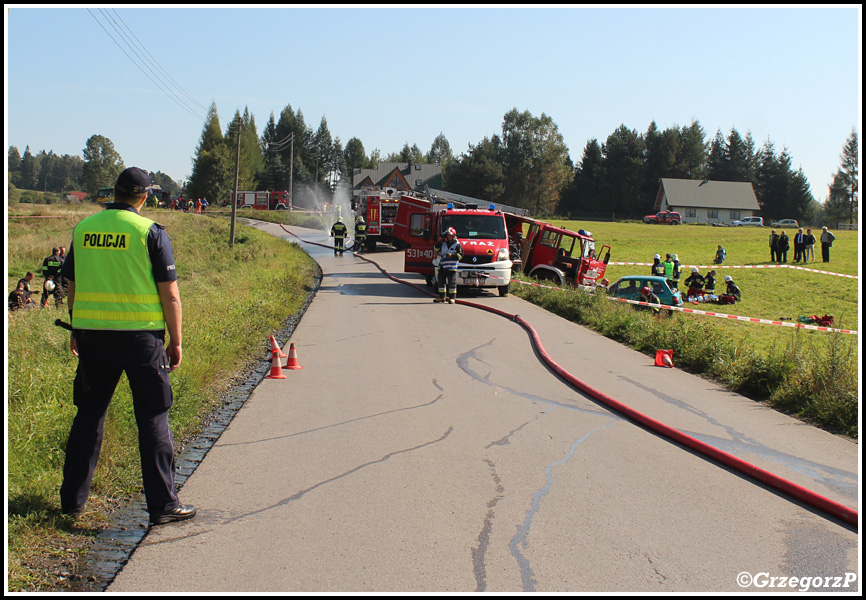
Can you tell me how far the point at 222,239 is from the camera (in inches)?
1670

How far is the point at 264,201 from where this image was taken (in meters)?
87.7

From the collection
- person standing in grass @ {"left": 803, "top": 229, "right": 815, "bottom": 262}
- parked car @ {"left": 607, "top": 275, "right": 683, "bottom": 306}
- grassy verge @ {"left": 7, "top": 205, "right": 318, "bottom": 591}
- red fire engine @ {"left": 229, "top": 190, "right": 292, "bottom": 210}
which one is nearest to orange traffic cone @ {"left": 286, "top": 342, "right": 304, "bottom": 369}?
grassy verge @ {"left": 7, "top": 205, "right": 318, "bottom": 591}

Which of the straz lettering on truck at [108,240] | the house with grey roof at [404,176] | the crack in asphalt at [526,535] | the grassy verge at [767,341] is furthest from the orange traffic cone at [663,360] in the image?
the house with grey roof at [404,176]

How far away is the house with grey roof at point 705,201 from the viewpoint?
3819 inches

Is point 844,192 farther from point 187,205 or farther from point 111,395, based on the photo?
point 111,395

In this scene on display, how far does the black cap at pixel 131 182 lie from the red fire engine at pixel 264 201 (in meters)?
84.3

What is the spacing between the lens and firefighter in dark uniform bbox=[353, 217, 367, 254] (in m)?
35.5

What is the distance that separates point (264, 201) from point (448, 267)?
2919 inches

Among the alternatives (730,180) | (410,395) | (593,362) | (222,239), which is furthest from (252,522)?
(730,180)

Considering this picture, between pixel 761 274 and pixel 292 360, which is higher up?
pixel 761 274

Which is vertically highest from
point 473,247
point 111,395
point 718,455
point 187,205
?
point 187,205

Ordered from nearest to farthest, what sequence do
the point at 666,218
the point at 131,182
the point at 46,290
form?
the point at 131,182 < the point at 46,290 < the point at 666,218

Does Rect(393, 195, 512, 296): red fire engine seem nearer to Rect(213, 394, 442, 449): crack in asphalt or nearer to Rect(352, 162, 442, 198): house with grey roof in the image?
Rect(213, 394, 442, 449): crack in asphalt

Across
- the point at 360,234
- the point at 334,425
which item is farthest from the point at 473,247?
the point at 360,234
